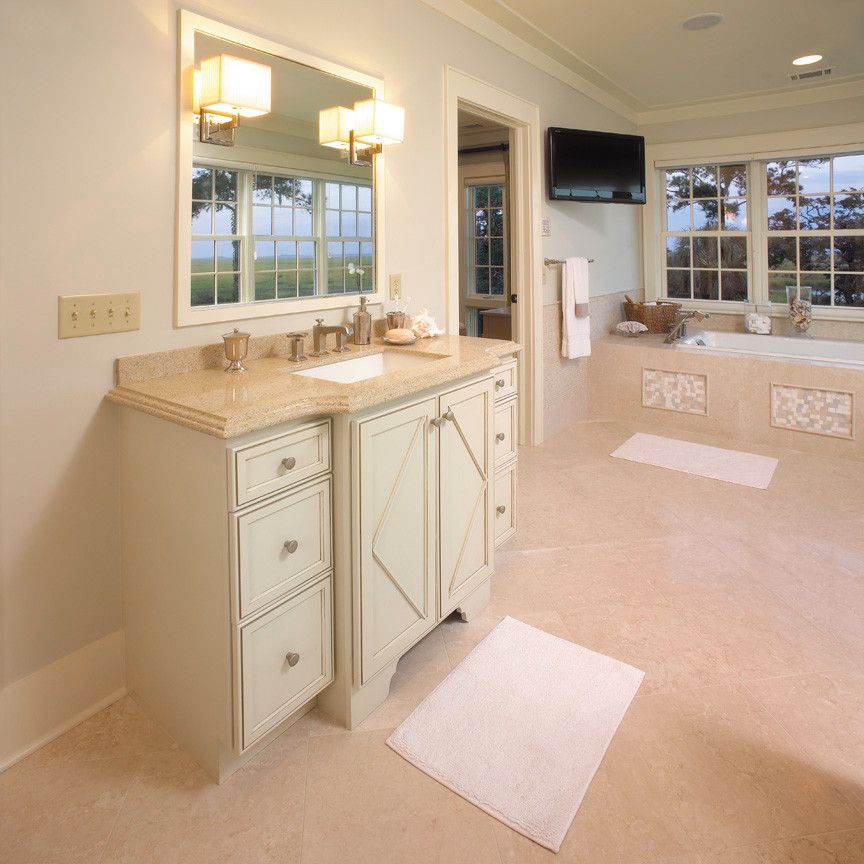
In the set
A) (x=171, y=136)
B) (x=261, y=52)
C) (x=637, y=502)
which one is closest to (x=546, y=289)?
→ (x=637, y=502)

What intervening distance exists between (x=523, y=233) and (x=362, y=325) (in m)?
1.88

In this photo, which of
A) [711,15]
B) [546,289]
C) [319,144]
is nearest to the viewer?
[319,144]

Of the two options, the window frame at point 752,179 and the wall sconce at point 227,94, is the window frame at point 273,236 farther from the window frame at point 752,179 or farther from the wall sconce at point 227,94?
the window frame at point 752,179

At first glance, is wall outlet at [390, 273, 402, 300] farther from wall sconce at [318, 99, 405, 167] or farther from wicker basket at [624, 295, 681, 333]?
wicker basket at [624, 295, 681, 333]

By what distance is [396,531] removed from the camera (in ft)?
5.97

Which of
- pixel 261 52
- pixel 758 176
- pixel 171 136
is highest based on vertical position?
pixel 758 176

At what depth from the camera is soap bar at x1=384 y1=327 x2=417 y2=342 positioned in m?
2.51

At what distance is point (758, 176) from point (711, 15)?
2075 mm

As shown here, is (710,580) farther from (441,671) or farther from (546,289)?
(546,289)

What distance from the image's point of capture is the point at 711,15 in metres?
3.24

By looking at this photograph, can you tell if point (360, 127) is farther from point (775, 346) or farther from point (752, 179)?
point (752, 179)

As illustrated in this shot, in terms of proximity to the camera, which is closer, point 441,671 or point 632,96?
point 441,671

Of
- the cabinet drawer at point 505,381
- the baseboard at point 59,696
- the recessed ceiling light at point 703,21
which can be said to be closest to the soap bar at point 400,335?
the cabinet drawer at point 505,381

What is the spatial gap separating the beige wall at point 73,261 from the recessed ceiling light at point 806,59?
3337mm
